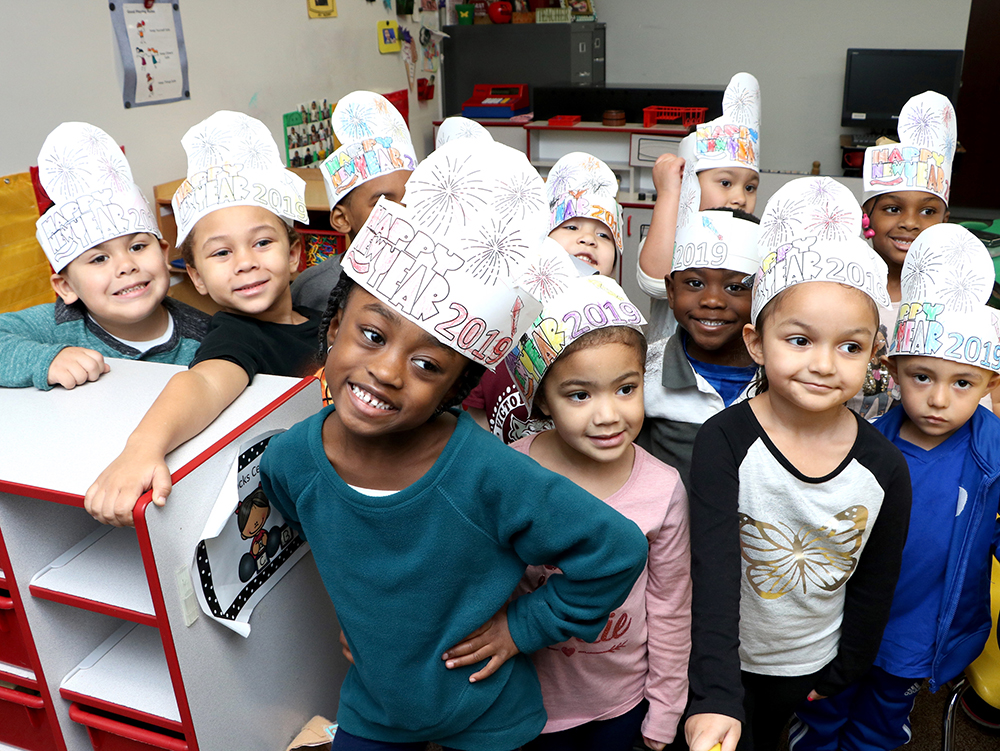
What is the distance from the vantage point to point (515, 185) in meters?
0.89

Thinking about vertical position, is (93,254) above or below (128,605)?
above

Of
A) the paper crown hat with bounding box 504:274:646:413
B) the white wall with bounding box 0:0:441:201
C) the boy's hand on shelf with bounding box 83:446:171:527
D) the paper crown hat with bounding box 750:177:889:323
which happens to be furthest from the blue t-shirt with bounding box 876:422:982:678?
the white wall with bounding box 0:0:441:201

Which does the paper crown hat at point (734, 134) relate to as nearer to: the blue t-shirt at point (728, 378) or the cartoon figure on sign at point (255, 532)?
the blue t-shirt at point (728, 378)

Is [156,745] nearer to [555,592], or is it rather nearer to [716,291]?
[555,592]

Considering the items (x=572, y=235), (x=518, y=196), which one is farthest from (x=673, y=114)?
(x=518, y=196)

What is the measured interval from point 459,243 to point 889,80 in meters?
5.03

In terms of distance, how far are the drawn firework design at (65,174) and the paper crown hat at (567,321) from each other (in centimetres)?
95

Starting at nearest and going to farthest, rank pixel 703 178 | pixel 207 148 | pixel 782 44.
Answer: pixel 207 148 → pixel 703 178 → pixel 782 44

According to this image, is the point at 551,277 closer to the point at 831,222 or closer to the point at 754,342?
the point at 754,342

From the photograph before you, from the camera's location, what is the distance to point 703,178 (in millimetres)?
2037

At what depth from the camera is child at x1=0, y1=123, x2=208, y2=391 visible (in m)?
1.50

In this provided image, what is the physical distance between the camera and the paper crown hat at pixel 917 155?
6.25 feet

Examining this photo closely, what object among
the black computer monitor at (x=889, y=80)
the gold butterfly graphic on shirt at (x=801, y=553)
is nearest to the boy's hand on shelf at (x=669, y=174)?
the gold butterfly graphic on shirt at (x=801, y=553)

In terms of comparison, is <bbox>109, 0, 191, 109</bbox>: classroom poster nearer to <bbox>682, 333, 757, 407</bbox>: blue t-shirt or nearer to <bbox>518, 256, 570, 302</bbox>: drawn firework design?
<bbox>518, 256, 570, 302</bbox>: drawn firework design
